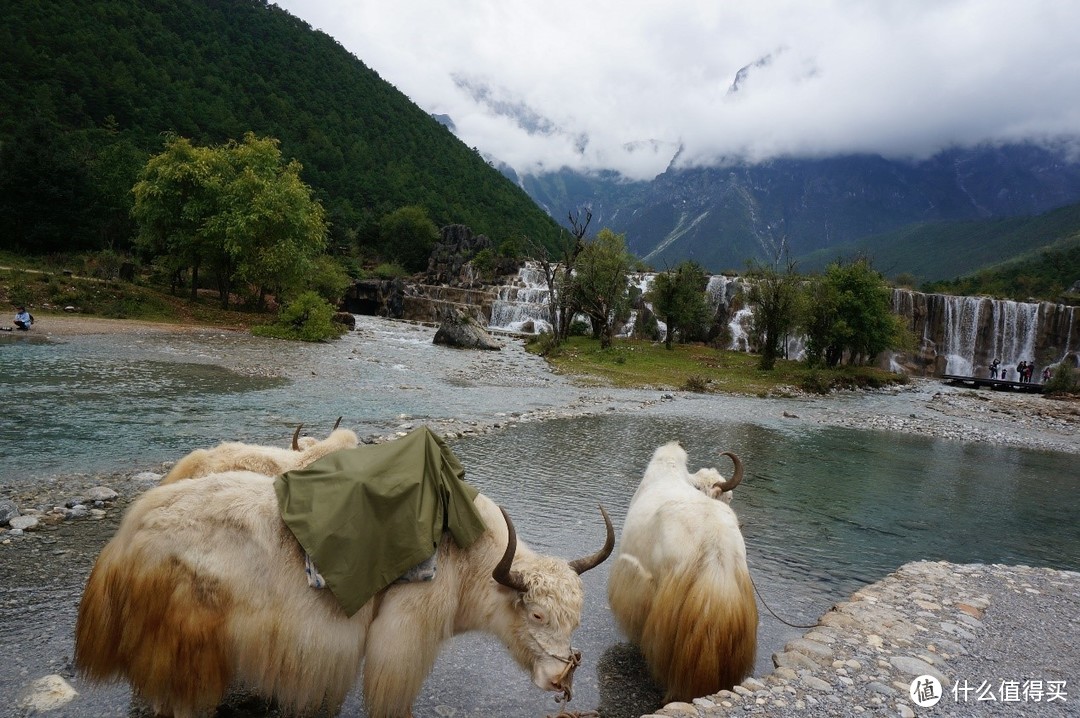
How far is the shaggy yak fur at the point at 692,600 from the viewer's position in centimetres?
405

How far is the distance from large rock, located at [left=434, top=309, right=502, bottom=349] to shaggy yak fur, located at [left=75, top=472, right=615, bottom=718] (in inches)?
1295

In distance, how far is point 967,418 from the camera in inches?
956

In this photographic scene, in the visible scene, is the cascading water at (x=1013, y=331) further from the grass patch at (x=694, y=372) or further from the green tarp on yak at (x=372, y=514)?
the green tarp on yak at (x=372, y=514)

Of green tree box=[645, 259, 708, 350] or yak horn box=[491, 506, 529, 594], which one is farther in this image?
green tree box=[645, 259, 708, 350]

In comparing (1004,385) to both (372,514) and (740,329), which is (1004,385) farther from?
(372,514)

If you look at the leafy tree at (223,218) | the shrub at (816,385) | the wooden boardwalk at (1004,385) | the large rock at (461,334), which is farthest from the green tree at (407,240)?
the wooden boardwalk at (1004,385)

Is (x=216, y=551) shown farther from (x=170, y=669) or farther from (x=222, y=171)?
(x=222, y=171)

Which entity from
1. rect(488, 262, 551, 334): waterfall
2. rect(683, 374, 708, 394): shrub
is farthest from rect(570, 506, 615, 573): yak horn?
rect(488, 262, 551, 334): waterfall

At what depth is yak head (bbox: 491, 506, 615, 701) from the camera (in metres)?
3.54

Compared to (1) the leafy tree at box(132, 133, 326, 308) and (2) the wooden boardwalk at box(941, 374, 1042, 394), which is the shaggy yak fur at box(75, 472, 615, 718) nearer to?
(1) the leafy tree at box(132, 133, 326, 308)

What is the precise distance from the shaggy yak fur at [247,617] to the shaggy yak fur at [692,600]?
997mm

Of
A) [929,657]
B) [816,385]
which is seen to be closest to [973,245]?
[816,385]

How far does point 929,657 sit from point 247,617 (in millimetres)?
4936

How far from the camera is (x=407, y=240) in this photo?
84.1 m
